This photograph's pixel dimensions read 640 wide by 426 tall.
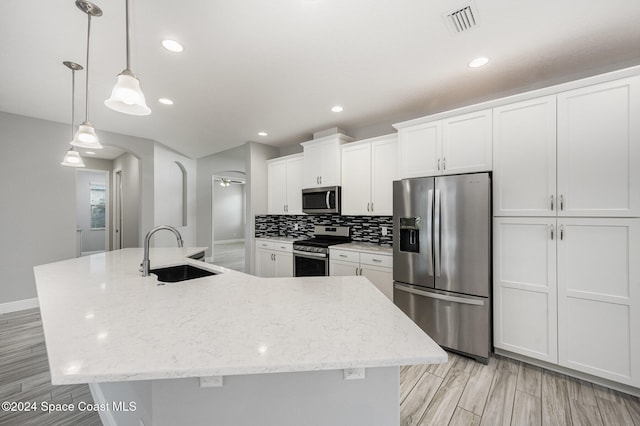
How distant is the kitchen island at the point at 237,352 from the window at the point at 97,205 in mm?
7942

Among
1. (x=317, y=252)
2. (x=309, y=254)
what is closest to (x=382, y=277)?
(x=317, y=252)

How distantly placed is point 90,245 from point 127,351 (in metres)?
8.89

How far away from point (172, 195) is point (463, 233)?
18.9ft

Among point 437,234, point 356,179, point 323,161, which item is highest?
point 323,161

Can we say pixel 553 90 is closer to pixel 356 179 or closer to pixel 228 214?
pixel 356 179

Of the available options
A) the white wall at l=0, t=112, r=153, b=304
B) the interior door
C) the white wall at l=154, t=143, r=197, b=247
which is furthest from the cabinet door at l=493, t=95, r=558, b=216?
the white wall at l=0, t=112, r=153, b=304

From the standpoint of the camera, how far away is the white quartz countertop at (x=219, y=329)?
30.4 inches

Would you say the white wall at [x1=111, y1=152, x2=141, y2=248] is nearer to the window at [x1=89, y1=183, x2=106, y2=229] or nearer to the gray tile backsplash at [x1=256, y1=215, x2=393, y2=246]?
the window at [x1=89, y1=183, x2=106, y2=229]

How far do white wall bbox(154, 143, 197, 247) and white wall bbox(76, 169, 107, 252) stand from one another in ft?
10.9

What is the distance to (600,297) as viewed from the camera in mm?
1913

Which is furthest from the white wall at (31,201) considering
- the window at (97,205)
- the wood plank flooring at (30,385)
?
the window at (97,205)

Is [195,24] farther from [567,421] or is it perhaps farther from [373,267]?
[567,421]

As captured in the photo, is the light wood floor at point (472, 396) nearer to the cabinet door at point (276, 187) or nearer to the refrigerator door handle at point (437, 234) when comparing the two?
the refrigerator door handle at point (437, 234)

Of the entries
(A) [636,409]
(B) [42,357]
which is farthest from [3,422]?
(A) [636,409]
